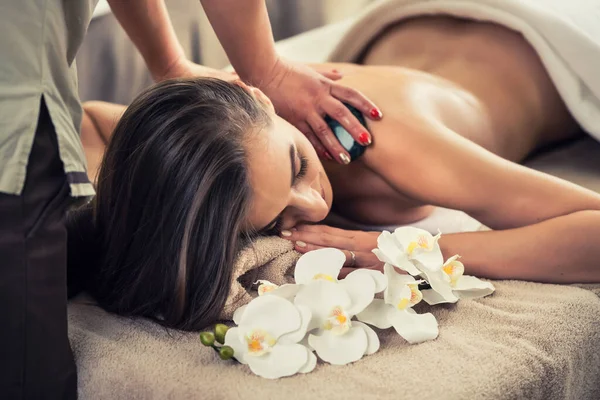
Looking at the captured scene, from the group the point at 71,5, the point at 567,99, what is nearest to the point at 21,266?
the point at 71,5

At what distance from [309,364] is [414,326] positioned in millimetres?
148

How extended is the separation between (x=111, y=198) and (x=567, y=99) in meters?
0.95

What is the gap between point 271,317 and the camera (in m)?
0.90

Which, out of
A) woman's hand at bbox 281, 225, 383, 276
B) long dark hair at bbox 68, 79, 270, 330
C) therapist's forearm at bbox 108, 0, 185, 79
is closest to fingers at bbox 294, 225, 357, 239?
woman's hand at bbox 281, 225, 383, 276

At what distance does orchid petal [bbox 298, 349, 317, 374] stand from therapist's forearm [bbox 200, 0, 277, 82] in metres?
0.58

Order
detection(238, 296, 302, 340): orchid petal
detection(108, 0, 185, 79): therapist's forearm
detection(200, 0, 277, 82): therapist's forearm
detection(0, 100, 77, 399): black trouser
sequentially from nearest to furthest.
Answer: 1. detection(0, 100, 77, 399): black trouser
2. detection(238, 296, 302, 340): orchid petal
3. detection(200, 0, 277, 82): therapist's forearm
4. detection(108, 0, 185, 79): therapist's forearm

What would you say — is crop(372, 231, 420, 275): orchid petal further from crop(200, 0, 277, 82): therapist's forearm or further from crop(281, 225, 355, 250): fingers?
crop(200, 0, 277, 82): therapist's forearm

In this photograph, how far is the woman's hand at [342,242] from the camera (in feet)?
3.66

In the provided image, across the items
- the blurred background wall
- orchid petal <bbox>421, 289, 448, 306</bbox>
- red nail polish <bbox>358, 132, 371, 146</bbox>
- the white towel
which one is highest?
the white towel

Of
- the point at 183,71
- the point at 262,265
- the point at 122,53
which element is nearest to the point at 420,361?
the point at 262,265

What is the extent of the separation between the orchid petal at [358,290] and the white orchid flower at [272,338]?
0.07 metres

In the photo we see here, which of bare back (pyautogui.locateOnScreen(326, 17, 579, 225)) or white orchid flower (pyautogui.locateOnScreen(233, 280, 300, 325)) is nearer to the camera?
white orchid flower (pyautogui.locateOnScreen(233, 280, 300, 325))

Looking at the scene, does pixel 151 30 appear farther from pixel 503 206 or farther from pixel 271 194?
pixel 503 206

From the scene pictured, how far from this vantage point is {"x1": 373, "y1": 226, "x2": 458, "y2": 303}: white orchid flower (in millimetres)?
977
